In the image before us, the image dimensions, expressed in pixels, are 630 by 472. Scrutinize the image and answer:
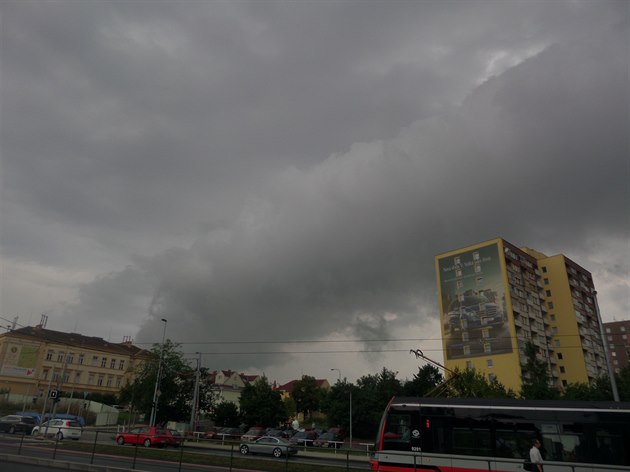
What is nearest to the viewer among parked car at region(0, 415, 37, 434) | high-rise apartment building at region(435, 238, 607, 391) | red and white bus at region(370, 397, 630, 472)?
red and white bus at region(370, 397, 630, 472)

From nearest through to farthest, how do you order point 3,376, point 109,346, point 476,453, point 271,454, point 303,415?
point 476,453
point 271,454
point 3,376
point 109,346
point 303,415

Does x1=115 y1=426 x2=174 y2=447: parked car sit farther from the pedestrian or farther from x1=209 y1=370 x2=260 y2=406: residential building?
x1=209 y1=370 x2=260 y2=406: residential building

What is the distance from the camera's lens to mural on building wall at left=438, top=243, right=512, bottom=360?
7044 centimetres

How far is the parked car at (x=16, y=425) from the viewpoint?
1531 inches

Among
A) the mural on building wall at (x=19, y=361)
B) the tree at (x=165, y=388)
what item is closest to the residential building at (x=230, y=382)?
the mural on building wall at (x=19, y=361)

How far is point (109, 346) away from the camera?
8800 centimetres

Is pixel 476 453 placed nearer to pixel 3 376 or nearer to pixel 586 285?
pixel 3 376

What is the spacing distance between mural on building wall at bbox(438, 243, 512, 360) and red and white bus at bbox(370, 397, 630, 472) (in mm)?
55957

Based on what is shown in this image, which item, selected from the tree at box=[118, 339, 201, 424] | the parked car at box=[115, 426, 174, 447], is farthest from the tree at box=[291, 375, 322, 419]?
the parked car at box=[115, 426, 174, 447]

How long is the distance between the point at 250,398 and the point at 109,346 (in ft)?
135

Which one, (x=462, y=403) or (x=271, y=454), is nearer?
(x=462, y=403)

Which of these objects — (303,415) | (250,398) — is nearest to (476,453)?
(250,398)

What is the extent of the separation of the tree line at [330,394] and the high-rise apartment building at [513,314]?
6595mm

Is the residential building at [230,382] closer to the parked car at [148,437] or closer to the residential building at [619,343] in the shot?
the parked car at [148,437]
